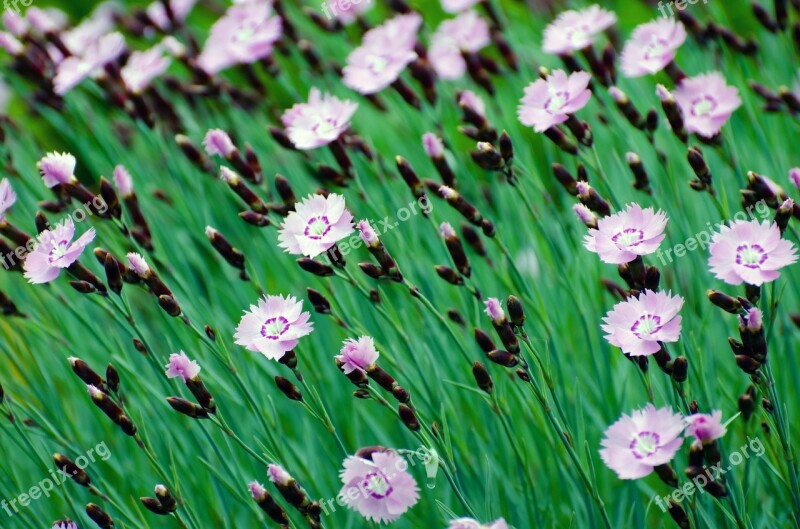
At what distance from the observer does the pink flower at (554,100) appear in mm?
2023

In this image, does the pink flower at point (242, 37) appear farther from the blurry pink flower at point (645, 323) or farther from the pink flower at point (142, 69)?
the blurry pink flower at point (645, 323)

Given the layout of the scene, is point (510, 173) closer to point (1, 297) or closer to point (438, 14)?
point (1, 297)

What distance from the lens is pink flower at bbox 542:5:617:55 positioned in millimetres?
2465

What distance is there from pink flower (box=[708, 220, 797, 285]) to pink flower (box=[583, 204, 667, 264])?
118 millimetres

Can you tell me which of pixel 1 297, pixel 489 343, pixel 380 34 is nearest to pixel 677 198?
pixel 489 343

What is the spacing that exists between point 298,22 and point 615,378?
2.38 meters

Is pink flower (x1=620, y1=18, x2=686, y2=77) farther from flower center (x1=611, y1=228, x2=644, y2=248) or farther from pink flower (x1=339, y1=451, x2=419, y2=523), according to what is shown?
pink flower (x1=339, y1=451, x2=419, y2=523)

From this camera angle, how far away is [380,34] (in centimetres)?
295

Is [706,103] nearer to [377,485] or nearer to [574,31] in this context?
[574,31]

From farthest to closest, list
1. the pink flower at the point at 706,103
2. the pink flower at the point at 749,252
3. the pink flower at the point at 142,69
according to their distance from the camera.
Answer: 1. the pink flower at the point at 142,69
2. the pink flower at the point at 706,103
3. the pink flower at the point at 749,252

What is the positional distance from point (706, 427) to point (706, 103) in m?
1.04

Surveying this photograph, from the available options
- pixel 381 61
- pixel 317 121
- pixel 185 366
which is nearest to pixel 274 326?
pixel 185 366

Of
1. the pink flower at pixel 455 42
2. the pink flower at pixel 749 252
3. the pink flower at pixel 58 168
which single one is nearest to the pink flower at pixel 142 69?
the pink flower at pixel 58 168

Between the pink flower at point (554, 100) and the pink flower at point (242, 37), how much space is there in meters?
1.18
